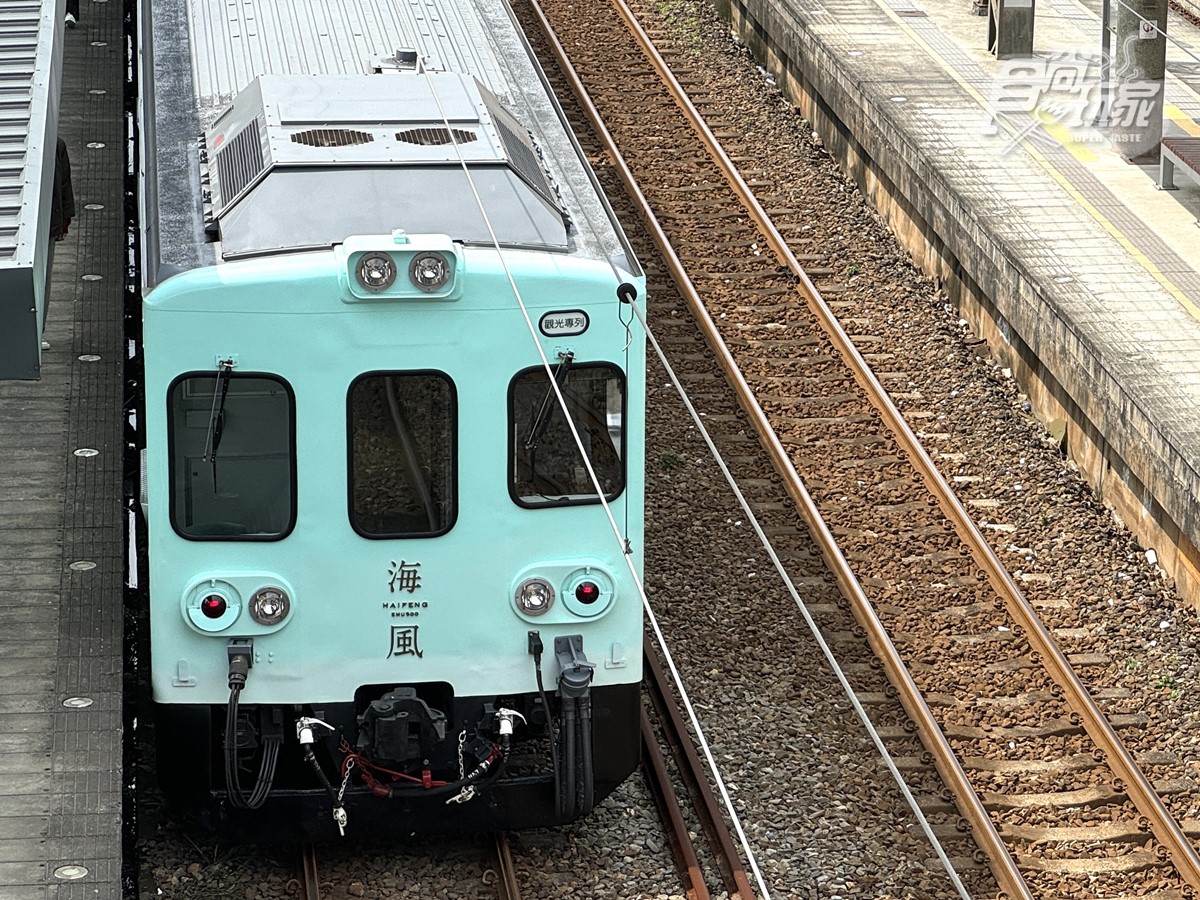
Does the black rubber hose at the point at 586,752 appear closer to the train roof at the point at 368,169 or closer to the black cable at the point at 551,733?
the black cable at the point at 551,733

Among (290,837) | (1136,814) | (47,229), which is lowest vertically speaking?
(1136,814)

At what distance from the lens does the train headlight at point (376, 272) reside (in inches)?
297

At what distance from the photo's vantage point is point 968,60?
1875cm

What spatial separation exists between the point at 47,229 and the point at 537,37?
40.4 feet

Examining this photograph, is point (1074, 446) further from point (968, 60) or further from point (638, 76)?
point (638, 76)

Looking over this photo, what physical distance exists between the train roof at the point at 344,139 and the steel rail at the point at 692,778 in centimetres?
275

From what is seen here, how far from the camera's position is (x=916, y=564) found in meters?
12.0

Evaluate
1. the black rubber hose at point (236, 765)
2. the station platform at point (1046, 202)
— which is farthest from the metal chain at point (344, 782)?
the station platform at point (1046, 202)

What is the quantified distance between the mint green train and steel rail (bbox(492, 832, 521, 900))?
0.91 ft

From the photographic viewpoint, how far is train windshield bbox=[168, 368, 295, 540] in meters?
7.73

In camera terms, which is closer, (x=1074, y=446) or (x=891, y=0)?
(x=1074, y=446)

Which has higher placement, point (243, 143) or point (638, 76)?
point (243, 143)

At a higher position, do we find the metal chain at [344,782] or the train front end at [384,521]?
the train front end at [384,521]

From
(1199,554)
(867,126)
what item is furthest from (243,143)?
(867,126)
